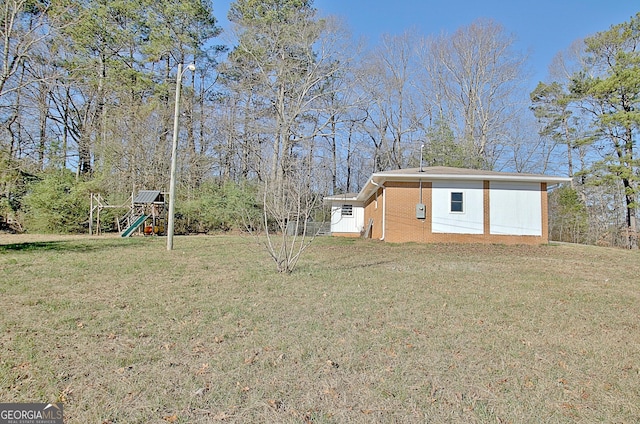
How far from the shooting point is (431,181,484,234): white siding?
13.7 metres

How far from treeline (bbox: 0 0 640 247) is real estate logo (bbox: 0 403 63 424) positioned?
13.5 m

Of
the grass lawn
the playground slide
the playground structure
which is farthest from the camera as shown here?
the playground structure

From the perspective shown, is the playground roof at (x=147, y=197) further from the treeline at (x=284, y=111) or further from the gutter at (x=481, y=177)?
the gutter at (x=481, y=177)

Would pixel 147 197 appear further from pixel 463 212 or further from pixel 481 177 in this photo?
pixel 481 177

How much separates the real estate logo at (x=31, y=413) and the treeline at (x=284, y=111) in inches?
533

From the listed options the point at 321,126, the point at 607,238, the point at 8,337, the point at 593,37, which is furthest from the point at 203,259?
the point at 593,37

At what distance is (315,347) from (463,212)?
12041 mm

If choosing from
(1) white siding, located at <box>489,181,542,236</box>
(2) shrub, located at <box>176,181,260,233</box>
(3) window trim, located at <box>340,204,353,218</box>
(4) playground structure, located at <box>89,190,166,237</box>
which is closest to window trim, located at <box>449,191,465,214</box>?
(1) white siding, located at <box>489,181,542,236</box>

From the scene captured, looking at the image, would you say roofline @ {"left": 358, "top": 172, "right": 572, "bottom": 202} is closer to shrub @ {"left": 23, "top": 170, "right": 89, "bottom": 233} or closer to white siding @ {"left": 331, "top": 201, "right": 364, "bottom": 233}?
white siding @ {"left": 331, "top": 201, "right": 364, "bottom": 233}

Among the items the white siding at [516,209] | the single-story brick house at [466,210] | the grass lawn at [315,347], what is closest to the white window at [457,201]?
the single-story brick house at [466,210]

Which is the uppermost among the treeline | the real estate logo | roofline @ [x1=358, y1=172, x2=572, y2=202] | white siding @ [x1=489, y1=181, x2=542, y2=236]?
the treeline

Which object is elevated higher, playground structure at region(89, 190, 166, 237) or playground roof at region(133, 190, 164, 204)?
playground roof at region(133, 190, 164, 204)

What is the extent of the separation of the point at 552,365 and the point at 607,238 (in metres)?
21.5

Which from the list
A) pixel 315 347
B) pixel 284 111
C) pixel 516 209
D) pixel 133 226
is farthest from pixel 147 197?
pixel 516 209
